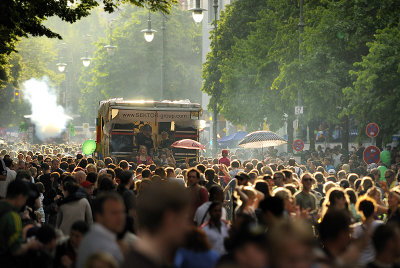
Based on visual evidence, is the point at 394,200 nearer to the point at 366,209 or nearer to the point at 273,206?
the point at 366,209

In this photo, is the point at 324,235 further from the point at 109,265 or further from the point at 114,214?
the point at 109,265

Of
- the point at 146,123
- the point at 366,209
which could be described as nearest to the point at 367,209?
the point at 366,209

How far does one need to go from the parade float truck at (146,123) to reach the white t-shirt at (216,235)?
16762mm

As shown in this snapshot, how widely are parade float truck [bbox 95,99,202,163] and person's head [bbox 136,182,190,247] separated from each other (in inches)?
812

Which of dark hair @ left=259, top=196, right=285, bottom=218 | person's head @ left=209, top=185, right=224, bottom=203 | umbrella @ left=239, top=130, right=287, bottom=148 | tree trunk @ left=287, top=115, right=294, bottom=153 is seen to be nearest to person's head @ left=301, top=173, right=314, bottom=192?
person's head @ left=209, top=185, right=224, bottom=203

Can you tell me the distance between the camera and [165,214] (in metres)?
4.35

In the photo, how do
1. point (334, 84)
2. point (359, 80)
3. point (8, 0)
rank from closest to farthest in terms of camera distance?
1. point (8, 0)
2. point (359, 80)
3. point (334, 84)

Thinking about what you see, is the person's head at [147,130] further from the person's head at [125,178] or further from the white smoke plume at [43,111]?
the white smoke plume at [43,111]

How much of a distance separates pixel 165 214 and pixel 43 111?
276 ft

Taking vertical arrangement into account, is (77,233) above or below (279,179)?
below

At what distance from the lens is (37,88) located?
90.2 meters

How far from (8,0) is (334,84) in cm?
2156

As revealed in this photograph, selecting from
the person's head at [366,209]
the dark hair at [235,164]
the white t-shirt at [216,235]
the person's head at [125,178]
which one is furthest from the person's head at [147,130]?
the white t-shirt at [216,235]

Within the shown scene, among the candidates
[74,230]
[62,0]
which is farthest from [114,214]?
[62,0]
